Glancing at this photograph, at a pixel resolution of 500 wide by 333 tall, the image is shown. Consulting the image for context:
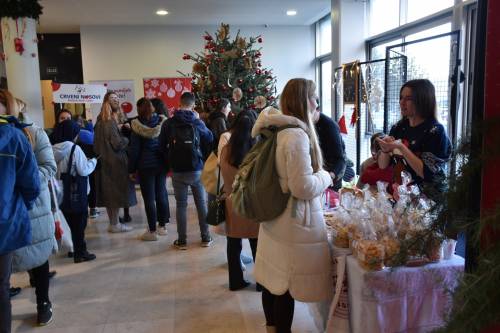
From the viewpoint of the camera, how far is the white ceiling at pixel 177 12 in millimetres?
6488

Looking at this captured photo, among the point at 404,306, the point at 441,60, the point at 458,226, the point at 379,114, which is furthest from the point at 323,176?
the point at 379,114

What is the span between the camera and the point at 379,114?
454 cm

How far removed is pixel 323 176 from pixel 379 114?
2806 mm

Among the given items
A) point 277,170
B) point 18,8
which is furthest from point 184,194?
point 18,8

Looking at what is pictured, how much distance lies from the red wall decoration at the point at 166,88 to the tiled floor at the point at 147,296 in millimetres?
4855

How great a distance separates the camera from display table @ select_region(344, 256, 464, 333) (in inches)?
69.8

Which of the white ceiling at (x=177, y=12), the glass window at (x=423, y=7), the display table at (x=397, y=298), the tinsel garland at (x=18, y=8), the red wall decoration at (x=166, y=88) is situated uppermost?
the white ceiling at (x=177, y=12)

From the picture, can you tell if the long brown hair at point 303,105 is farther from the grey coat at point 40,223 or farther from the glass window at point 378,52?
the glass window at point 378,52

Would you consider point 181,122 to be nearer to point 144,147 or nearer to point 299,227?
point 144,147

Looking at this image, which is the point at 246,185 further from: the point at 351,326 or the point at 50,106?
the point at 50,106

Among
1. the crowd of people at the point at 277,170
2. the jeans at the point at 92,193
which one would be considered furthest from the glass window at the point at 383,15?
the jeans at the point at 92,193

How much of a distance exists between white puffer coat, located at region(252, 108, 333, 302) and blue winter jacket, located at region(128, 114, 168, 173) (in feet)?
8.20

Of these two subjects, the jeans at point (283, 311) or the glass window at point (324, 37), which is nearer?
the jeans at point (283, 311)

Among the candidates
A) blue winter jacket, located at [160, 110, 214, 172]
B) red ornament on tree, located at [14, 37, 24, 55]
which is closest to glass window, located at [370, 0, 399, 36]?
blue winter jacket, located at [160, 110, 214, 172]
